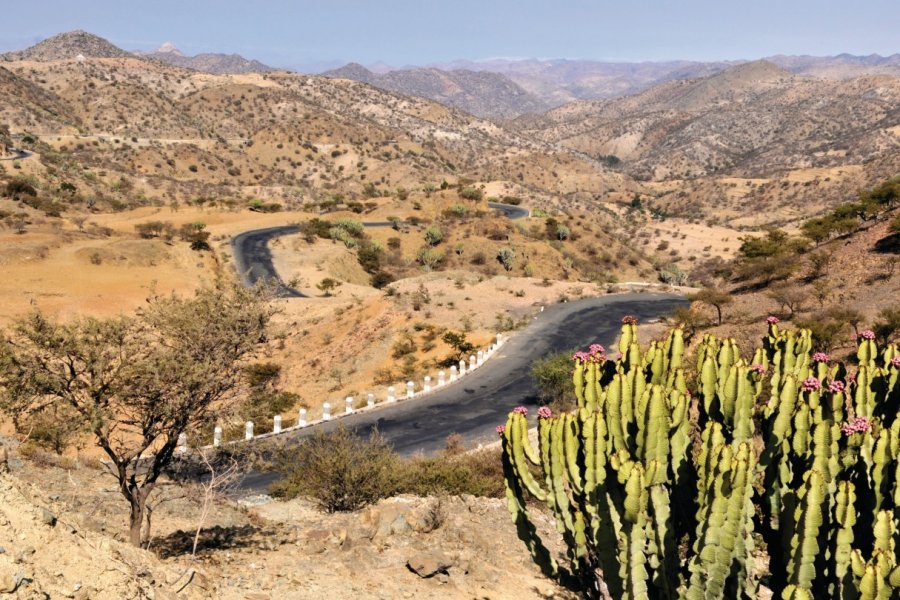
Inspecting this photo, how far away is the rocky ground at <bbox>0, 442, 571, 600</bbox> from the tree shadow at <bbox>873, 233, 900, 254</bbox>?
98.8 feet

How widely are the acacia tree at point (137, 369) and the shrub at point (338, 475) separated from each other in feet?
11.2

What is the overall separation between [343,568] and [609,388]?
570cm

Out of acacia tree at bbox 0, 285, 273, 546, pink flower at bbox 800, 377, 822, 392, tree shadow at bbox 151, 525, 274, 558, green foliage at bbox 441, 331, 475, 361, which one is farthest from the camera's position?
green foliage at bbox 441, 331, 475, 361

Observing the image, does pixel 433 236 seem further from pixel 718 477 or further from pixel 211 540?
pixel 718 477

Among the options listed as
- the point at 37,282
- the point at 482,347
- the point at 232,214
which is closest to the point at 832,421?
the point at 482,347

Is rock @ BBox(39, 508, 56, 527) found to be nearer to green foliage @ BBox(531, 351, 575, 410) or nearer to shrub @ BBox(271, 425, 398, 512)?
shrub @ BBox(271, 425, 398, 512)

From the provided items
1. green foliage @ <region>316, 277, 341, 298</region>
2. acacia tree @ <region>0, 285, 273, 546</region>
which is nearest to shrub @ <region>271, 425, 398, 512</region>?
acacia tree @ <region>0, 285, 273, 546</region>

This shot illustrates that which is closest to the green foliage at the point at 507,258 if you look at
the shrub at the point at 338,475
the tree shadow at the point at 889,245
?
the tree shadow at the point at 889,245

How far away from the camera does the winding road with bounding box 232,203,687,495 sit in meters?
20.3

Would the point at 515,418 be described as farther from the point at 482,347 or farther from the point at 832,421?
the point at 482,347

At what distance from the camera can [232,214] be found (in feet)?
224

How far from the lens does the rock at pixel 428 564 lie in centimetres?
1055

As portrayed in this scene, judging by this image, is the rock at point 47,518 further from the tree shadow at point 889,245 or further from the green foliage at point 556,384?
the tree shadow at point 889,245

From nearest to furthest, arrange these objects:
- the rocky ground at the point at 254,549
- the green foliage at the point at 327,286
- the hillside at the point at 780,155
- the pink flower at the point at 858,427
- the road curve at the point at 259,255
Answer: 1. the rocky ground at the point at 254,549
2. the pink flower at the point at 858,427
3. the road curve at the point at 259,255
4. the green foliage at the point at 327,286
5. the hillside at the point at 780,155
